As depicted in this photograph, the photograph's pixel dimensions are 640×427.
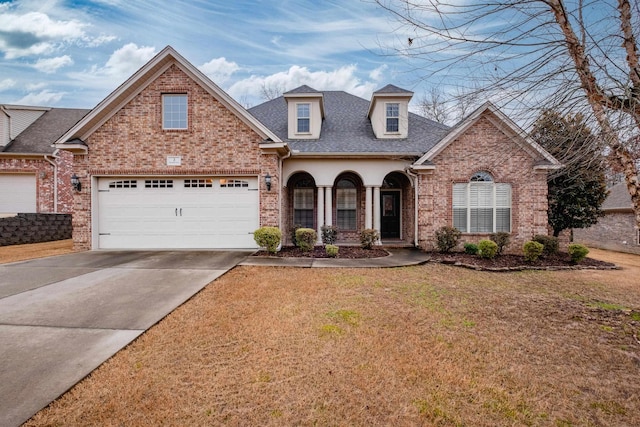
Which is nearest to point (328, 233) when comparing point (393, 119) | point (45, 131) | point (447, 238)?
point (447, 238)

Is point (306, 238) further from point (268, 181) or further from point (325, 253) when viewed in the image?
point (268, 181)

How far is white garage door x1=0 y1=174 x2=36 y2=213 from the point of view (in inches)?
601

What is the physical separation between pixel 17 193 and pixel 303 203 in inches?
572

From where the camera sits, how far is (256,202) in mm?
10695

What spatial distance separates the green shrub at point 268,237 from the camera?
31.8ft

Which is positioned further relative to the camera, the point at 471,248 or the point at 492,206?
the point at 492,206

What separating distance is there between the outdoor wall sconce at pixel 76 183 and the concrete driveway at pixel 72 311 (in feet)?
8.99

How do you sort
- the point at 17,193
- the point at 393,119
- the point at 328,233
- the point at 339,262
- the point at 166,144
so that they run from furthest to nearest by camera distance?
the point at 17,193 < the point at 393,119 < the point at 328,233 < the point at 166,144 < the point at 339,262

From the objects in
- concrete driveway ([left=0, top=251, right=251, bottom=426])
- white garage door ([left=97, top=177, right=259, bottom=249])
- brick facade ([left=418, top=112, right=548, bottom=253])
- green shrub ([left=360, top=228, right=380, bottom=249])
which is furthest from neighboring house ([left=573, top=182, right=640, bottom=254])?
concrete driveway ([left=0, top=251, right=251, bottom=426])

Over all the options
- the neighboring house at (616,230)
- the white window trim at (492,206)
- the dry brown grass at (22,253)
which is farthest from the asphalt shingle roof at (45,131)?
the neighboring house at (616,230)

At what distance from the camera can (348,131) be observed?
1338 centimetres

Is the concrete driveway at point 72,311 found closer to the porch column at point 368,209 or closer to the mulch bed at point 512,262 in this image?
the porch column at point 368,209

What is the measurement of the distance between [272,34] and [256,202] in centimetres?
557

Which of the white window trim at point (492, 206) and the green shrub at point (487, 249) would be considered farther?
the white window trim at point (492, 206)
